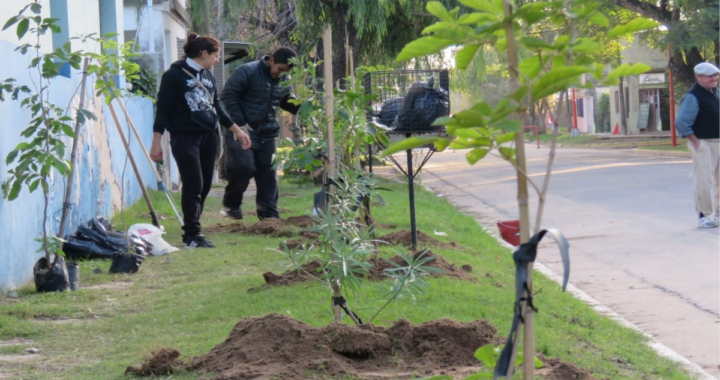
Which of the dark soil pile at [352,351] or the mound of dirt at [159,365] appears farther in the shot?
the mound of dirt at [159,365]

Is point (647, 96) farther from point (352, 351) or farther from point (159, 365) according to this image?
point (159, 365)

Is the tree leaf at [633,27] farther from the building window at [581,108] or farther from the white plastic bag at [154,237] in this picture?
the building window at [581,108]

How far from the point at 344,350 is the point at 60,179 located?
4.84 meters

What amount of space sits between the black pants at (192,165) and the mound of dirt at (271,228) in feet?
2.69

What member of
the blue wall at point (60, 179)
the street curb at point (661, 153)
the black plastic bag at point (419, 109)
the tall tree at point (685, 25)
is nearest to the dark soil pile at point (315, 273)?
the black plastic bag at point (419, 109)

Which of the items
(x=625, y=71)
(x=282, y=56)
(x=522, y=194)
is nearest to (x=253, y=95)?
(x=282, y=56)

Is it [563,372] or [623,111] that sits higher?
[623,111]

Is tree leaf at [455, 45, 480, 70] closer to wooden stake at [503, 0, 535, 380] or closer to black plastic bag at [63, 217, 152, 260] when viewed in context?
wooden stake at [503, 0, 535, 380]

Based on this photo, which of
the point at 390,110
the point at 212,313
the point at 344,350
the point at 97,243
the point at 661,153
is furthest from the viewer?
the point at 661,153

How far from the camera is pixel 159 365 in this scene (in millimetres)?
4180

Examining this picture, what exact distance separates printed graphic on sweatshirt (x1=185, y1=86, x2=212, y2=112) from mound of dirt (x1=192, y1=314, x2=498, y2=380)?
446 centimetres

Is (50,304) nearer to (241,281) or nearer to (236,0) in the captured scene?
(241,281)

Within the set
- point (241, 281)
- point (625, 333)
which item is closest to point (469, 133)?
point (625, 333)

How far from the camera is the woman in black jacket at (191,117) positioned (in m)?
8.51
